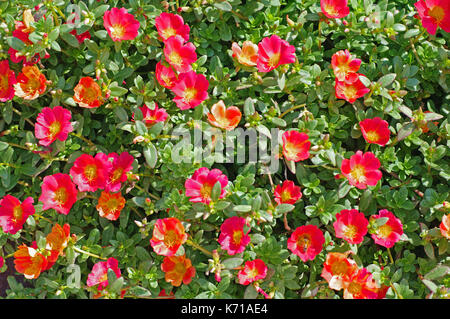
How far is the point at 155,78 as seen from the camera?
6.32 feet

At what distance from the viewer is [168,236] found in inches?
66.5

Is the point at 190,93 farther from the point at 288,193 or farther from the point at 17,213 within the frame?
the point at 17,213

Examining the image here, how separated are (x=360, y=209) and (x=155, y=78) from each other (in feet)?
3.11

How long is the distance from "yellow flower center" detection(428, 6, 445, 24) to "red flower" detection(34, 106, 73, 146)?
143 centimetres

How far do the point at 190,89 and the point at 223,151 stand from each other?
0.27 meters

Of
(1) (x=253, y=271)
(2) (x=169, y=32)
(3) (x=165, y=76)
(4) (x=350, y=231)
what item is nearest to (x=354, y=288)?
(4) (x=350, y=231)

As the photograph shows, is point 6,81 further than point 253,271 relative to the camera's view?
Yes

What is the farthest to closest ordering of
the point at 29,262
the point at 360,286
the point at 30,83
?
the point at 30,83 < the point at 29,262 < the point at 360,286

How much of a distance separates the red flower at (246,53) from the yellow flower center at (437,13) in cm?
68

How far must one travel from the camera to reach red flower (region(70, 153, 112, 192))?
1.77 meters

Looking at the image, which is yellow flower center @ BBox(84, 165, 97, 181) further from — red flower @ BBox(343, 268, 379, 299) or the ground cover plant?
red flower @ BBox(343, 268, 379, 299)

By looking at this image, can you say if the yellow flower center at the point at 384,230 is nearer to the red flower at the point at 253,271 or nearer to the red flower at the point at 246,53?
the red flower at the point at 253,271

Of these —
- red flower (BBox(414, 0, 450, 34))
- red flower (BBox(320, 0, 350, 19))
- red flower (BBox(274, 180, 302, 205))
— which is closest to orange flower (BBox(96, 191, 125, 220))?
red flower (BBox(274, 180, 302, 205))

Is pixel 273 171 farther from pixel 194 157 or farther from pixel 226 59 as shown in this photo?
pixel 226 59
